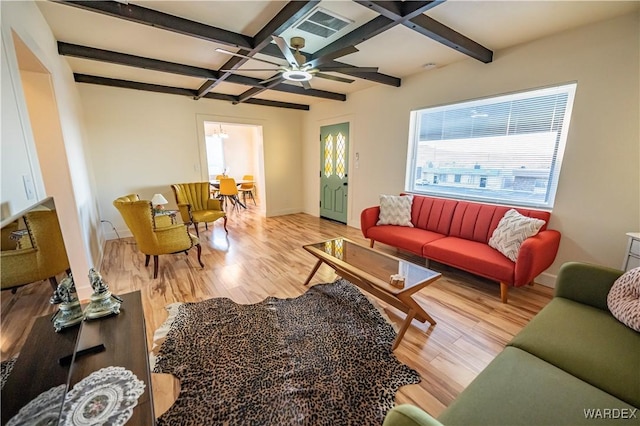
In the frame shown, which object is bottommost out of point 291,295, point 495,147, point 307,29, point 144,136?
point 291,295

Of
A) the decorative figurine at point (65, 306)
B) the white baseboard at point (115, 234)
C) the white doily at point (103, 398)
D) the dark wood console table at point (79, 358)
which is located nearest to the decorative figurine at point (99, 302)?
the dark wood console table at point (79, 358)

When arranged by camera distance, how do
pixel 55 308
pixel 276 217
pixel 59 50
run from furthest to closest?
pixel 276 217 → pixel 59 50 → pixel 55 308

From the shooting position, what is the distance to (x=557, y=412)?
954 mm

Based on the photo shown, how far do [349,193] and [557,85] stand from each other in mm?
3269

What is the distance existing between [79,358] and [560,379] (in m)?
2.08

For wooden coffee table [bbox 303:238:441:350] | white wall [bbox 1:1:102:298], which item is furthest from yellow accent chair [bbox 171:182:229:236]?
wooden coffee table [bbox 303:238:441:350]

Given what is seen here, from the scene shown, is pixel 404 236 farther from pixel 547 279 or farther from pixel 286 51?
pixel 286 51

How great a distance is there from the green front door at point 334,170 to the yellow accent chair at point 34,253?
178 inches

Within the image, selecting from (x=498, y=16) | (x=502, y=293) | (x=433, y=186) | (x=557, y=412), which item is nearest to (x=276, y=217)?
(x=433, y=186)

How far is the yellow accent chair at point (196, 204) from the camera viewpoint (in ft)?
14.2

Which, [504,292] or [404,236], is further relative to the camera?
[404,236]

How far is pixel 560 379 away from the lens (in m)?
1.09

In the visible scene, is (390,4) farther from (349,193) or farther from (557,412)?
(349,193)

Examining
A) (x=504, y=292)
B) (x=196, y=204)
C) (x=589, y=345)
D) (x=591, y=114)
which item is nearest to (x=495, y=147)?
(x=591, y=114)
